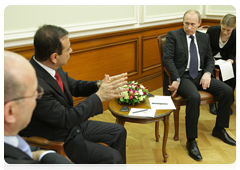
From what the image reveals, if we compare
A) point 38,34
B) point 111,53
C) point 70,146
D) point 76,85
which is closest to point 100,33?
point 111,53

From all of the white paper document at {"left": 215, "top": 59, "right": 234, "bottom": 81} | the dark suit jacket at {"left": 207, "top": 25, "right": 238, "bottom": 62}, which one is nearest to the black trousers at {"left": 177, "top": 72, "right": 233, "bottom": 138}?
the white paper document at {"left": 215, "top": 59, "right": 234, "bottom": 81}

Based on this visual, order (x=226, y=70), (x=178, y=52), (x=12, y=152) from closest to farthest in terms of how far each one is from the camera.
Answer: (x=12, y=152) → (x=178, y=52) → (x=226, y=70)

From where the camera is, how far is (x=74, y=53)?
10.7 ft

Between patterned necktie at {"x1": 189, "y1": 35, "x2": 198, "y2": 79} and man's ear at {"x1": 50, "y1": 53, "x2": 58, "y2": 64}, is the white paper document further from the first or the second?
man's ear at {"x1": 50, "y1": 53, "x2": 58, "y2": 64}

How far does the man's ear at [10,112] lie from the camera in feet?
3.14

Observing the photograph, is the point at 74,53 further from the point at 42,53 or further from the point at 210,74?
the point at 210,74

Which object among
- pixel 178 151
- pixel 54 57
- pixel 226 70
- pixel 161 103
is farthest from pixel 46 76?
pixel 226 70

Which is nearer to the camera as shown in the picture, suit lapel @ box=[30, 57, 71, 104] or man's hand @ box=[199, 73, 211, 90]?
suit lapel @ box=[30, 57, 71, 104]

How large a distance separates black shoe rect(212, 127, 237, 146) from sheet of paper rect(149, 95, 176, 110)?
93 centimetres

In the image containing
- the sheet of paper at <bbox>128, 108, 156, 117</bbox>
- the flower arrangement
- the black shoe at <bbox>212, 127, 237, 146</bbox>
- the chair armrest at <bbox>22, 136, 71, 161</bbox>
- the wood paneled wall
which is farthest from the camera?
the wood paneled wall

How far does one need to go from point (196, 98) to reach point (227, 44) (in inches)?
54.5

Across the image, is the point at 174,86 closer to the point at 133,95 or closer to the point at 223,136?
the point at 133,95

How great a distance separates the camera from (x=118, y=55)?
3.88 m

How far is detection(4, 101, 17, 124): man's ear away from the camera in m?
0.96
